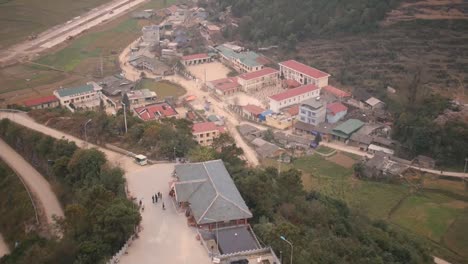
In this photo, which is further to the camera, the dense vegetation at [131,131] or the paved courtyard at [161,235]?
the dense vegetation at [131,131]

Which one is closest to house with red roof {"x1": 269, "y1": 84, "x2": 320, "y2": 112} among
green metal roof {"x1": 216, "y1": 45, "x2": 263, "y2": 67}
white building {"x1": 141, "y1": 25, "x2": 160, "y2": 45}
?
green metal roof {"x1": 216, "y1": 45, "x2": 263, "y2": 67}

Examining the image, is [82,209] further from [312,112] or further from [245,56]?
[245,56]

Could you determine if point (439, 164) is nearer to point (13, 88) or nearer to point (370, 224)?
point (370, 224)

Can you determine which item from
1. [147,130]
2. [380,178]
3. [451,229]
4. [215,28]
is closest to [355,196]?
[380,178]

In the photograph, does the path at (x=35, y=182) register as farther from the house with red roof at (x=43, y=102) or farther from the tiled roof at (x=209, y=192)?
the house with red roof at (x=43, y=102)

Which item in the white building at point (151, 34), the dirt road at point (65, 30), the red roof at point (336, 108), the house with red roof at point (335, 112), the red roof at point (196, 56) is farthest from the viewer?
the white building at point (151, 34)

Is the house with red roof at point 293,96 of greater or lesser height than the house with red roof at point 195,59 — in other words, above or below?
below

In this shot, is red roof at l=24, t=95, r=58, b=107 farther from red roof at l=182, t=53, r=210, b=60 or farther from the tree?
the tree

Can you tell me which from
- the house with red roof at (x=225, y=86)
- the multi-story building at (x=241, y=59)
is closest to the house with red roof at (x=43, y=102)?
the house with red roof at (x=225, y=86)
